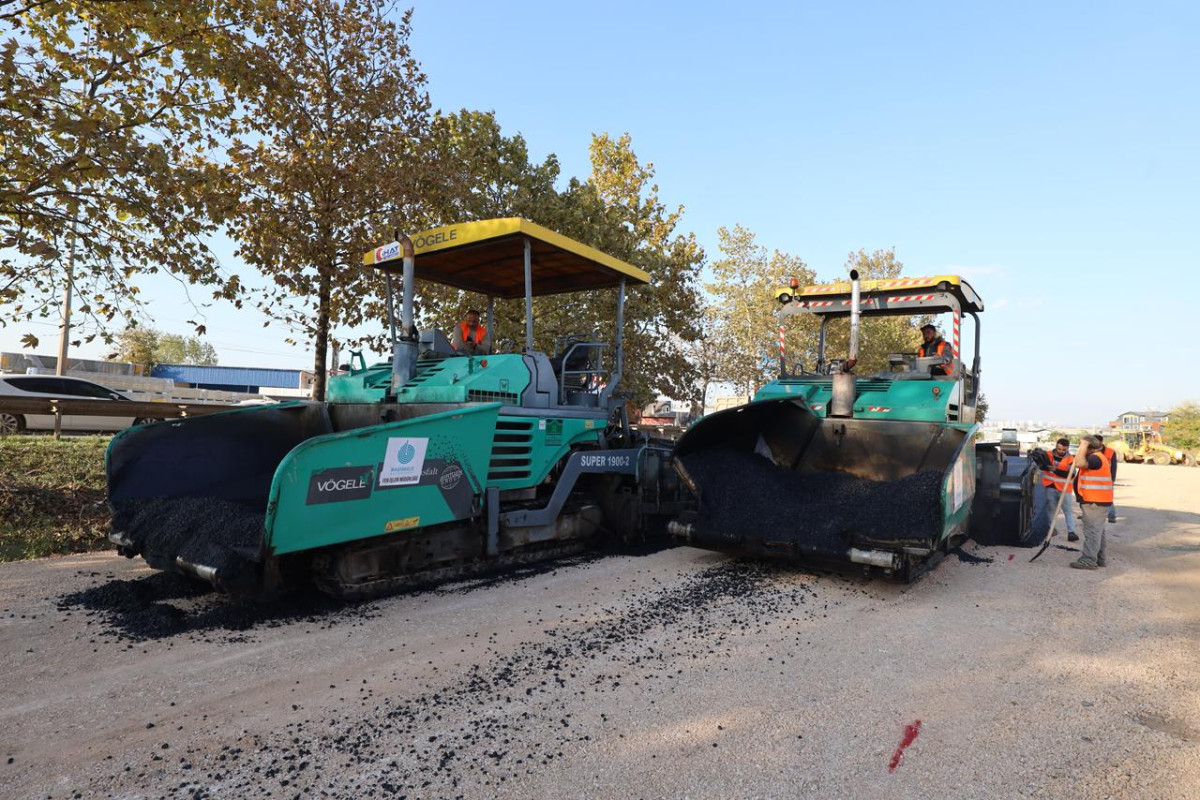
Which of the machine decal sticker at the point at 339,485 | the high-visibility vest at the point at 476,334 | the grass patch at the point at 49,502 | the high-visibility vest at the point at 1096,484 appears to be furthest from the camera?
the high-visibility vest at the point at 476,334

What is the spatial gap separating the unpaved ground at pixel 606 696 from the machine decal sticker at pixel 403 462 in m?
0.85

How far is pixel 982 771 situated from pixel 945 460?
374cm

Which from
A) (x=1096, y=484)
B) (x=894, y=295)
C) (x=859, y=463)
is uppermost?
(x=894, y=295)

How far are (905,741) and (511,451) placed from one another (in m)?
3.42

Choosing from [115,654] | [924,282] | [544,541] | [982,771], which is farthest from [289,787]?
[924,282]

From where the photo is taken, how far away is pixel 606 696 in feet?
10.2

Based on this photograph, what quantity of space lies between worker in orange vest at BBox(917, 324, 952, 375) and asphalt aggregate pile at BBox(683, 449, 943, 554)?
1486 mm

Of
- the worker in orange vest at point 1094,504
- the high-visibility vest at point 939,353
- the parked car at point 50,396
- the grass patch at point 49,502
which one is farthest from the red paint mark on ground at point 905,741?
the parked car at point 50,396

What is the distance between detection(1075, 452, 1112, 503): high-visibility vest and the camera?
639cm

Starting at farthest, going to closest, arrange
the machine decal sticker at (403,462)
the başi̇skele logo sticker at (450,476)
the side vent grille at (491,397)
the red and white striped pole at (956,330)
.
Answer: the red and white striped pole at (956,330) < the side vent grille at (491,397) < the başi̇skele logo sticker at (450,476) < the machine decal sticker at (403,462)

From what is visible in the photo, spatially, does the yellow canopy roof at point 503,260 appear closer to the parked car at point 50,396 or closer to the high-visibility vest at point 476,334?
the high-visibility vest at point 476,334

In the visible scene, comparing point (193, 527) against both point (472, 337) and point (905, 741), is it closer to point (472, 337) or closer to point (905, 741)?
point (472, 337)

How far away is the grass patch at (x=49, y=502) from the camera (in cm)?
604

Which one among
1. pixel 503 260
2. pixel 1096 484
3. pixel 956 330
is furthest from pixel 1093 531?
pixel 503 260
